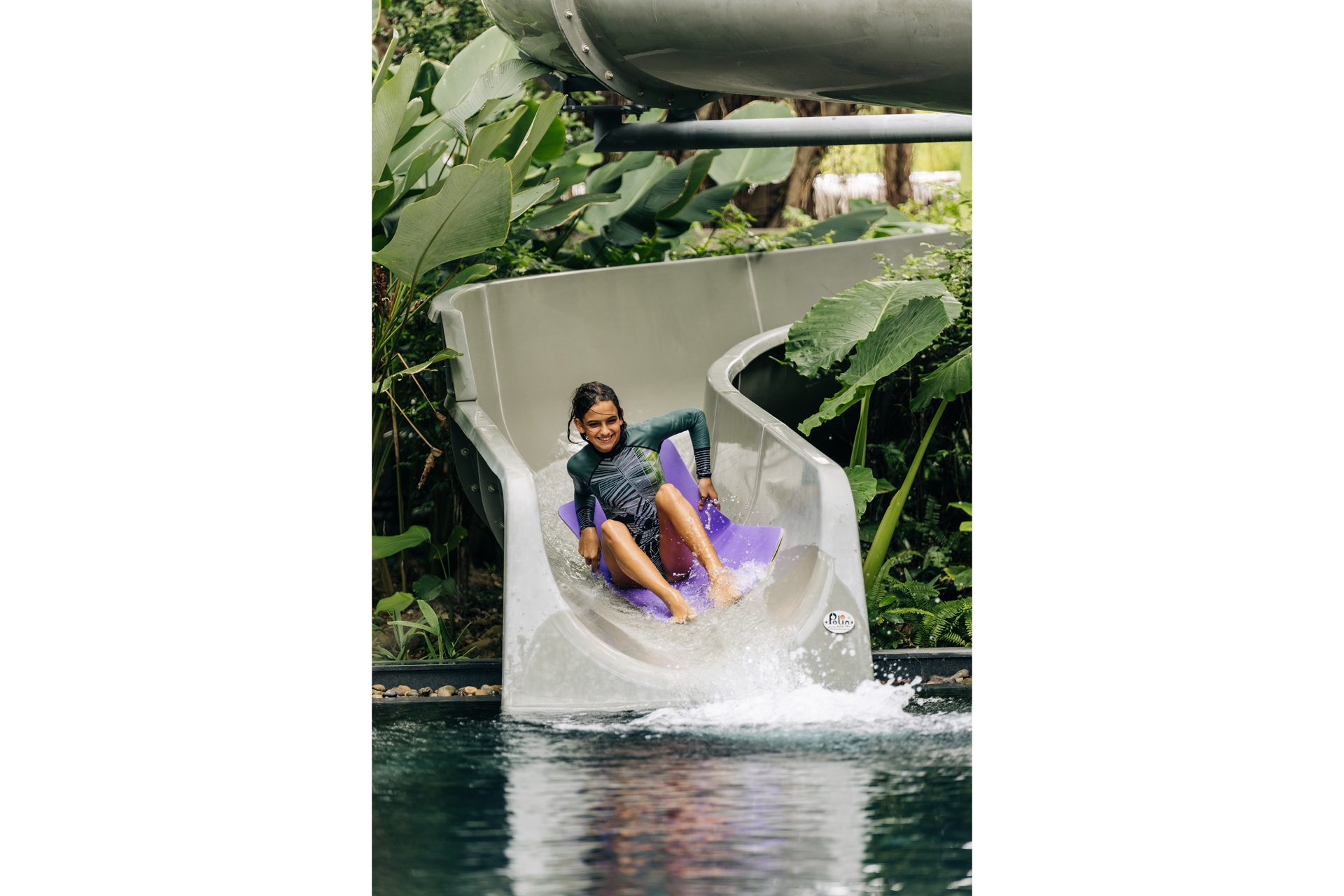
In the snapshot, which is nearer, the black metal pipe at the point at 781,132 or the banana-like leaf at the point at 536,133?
the banana-like leaf at the point at 536,133

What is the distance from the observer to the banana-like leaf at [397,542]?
12.0 feet

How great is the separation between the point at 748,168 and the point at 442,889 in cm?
563

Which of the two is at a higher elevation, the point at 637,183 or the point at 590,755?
the point at 637,183

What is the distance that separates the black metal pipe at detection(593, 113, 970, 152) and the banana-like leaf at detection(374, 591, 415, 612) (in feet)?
6.10

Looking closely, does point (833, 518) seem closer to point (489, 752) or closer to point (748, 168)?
point (489, 752)

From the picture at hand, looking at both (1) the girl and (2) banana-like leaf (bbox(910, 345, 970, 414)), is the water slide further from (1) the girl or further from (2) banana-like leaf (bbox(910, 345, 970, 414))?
(2) banana-like leaf (bbox(910, 345, 970, 414))

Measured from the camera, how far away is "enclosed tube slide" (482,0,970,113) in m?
3.30

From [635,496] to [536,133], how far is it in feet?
4.63

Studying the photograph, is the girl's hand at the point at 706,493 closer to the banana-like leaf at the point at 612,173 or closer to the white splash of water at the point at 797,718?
the white splash of water at the point at 797,718

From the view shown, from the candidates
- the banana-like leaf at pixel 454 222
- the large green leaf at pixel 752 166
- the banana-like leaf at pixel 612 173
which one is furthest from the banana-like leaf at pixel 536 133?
the large green leaf at pixel 752 166

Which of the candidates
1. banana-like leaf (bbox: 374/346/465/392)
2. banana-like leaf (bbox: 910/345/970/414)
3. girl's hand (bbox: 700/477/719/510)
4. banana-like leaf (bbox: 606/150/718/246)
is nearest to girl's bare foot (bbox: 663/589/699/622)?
girl's hand (bbox: 700/477/719/510)

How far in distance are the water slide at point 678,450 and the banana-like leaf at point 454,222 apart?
1.97ft

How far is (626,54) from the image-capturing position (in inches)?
148

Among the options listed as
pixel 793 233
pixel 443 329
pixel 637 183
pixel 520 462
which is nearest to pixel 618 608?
pixel 520 462
